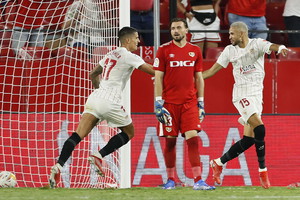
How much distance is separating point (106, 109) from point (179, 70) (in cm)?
85

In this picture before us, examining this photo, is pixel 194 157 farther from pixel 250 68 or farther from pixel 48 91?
pixel 48 91

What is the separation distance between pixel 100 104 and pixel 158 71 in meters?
0.70

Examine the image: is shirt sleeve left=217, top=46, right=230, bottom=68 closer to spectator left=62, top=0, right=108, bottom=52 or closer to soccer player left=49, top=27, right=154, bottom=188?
soccer player left=49, top=27, right=154, bottom=188

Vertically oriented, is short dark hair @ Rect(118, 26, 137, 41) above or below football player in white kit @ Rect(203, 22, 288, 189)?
above

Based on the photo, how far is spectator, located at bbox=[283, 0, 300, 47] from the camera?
42.2 feet

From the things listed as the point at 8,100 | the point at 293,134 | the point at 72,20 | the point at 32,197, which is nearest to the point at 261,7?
the point at 293,134

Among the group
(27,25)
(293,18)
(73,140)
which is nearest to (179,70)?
(73,140)

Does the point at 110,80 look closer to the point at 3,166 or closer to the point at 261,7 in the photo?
the point at 3,166

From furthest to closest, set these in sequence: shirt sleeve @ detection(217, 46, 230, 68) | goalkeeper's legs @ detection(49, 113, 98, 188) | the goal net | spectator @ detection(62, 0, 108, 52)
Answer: the goal net, spectator @ detection(62, 0, 108, 52), shirt sleeve @ detection(217, 46, 230, 68), goalkeeper's legs @ detection(49, 113, 98, 188)

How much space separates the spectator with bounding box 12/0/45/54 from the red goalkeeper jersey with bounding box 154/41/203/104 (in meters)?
2.57

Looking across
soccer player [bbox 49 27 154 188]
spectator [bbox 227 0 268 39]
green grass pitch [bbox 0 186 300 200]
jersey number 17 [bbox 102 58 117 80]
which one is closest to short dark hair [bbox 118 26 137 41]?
soccer player [bbox 49 27 154 188]

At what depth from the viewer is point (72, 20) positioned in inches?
444

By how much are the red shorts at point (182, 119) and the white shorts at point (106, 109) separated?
436mm

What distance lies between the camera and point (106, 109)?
9.49 meters
